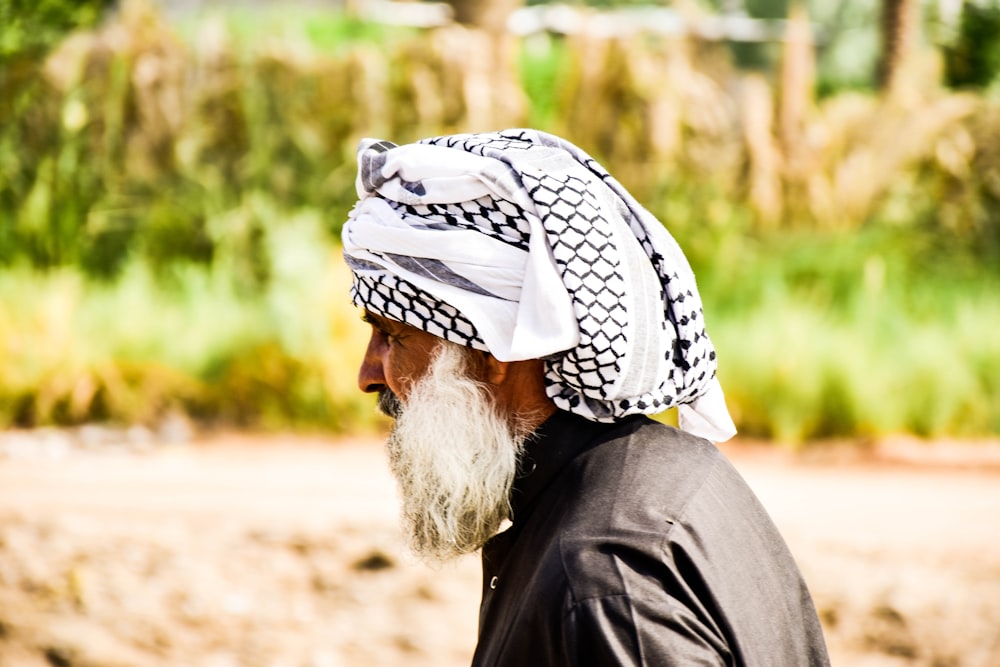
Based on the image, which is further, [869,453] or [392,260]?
[869,453]

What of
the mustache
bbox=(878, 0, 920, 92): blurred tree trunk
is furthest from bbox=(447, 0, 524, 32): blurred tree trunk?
the mustache

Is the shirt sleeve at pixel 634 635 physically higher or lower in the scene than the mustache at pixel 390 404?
lower

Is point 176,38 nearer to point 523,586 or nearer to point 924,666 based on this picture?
point 924,666

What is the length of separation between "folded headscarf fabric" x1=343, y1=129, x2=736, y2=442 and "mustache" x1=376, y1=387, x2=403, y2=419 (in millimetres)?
213

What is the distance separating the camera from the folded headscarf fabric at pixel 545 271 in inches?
70.9

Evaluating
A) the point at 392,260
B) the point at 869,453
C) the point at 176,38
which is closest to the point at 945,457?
the point at 869,453

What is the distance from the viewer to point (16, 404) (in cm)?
736

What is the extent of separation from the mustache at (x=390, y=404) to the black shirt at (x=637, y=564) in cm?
34

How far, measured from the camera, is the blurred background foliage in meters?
8.19

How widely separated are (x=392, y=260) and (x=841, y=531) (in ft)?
13.4

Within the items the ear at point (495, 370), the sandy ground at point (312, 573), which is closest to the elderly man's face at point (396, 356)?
the ear at point (495, 370)

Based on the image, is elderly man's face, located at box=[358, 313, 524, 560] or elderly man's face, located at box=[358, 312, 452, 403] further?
elderly man's face, located at box=[358, 312, 452, 403]

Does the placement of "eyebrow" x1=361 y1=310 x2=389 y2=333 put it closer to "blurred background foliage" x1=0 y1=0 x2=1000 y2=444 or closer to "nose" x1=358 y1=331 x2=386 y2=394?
"nose" x1=358 y1=331 x2=386 y2=394

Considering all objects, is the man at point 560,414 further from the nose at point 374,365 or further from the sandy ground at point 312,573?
the sandy ground at point 312,573
